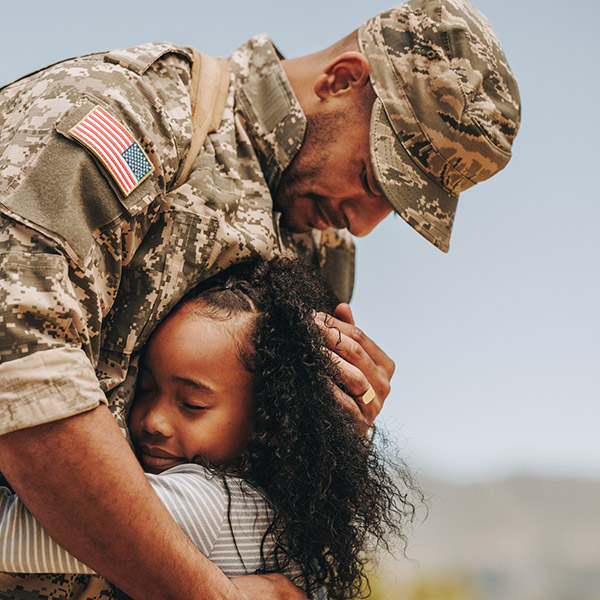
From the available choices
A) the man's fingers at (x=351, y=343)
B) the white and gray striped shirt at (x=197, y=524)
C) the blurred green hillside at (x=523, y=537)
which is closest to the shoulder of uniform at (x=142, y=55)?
the man's fingers at (x=351, y=343)

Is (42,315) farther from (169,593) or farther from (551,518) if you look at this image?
(551,518)

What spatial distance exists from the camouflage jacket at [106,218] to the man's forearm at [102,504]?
0.08m

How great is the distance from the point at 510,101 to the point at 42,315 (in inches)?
85.0

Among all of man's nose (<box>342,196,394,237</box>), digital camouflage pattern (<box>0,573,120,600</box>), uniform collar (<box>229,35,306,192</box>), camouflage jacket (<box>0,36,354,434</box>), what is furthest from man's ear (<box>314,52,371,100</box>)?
digital camouflage pattern (<box>0,573,120,600</box>)

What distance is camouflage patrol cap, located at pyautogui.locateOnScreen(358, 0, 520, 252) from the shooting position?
2.98 metres

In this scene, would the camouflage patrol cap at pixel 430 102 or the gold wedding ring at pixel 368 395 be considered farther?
the camouflage patrol cap at pixel 430 102

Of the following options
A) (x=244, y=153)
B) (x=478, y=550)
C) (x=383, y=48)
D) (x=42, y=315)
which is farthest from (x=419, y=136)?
(x=478, y=550)

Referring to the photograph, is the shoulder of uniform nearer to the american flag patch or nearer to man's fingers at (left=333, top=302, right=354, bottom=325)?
the american flag patch

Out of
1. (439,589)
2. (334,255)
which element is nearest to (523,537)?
(439,589)

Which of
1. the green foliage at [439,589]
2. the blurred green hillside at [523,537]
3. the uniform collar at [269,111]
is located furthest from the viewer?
the blurred green hillside at [523,537]

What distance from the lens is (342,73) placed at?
9.99 feet

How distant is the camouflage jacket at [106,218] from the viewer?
5.79ft

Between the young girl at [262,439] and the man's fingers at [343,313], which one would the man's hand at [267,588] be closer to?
the young girl at [262,439]

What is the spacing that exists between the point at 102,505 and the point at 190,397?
21.9 inches
